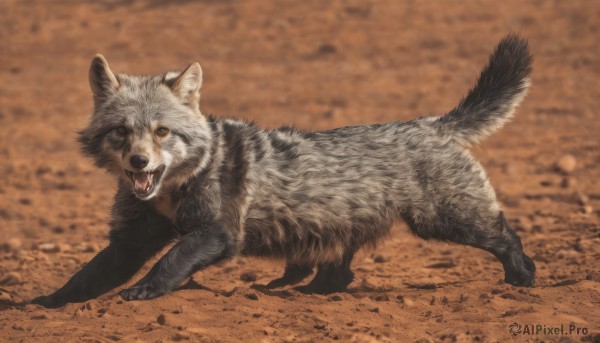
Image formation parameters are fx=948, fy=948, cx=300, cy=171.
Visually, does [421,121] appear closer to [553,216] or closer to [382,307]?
[382,307]

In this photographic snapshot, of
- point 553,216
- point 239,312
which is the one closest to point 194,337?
point 239,312

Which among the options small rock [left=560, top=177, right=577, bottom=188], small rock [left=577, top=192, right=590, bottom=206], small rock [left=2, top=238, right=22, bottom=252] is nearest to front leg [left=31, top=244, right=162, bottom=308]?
small rock [left=2, top=238, right=22, bottom=252]

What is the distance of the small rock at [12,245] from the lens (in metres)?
7.96

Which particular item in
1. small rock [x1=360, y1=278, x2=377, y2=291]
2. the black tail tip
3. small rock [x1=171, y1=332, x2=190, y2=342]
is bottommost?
small rock [x1=171, y1=332, x2=190, y2=342]

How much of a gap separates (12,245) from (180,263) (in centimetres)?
285

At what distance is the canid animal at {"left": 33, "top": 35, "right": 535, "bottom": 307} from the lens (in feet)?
19.3

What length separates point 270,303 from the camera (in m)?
5.84

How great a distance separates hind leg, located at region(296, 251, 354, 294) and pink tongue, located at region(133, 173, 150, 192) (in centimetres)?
159

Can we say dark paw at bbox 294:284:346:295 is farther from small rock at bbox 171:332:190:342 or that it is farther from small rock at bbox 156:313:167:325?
small rock at bbox 171:332:190:342

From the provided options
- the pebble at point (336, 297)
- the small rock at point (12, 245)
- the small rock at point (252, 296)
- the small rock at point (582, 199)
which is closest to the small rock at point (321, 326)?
the small rock at point (252, 296)

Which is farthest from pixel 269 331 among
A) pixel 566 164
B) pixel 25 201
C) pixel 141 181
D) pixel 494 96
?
pixel 566 164

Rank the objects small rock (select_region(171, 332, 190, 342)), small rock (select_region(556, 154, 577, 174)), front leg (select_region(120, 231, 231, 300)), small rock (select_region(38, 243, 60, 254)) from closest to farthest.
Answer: small rock (select_region(171, 332, 190, 342))
front leg (select_region(120, 231, 231, 300))
small rock (select_region(38, 243, 60, 254))
small rock (select_region(556, 154, 577, 174))

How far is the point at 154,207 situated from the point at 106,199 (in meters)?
3.82

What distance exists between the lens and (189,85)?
6.22 meters
